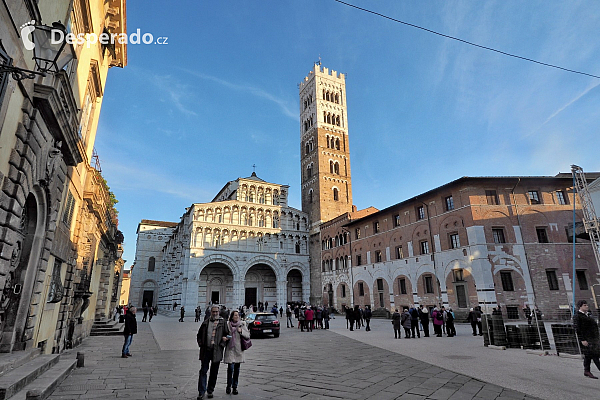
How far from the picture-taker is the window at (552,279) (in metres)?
19.9

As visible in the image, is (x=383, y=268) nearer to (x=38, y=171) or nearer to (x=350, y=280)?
(x=350, y=280)

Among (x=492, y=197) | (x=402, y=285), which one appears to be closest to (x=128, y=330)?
(x=402, y=285)

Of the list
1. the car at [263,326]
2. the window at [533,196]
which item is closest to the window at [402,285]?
the window at [533,196]

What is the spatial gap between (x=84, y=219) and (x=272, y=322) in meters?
8.69

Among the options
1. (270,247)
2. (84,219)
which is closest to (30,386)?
(84,219)

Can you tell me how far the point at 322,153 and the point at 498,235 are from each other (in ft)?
86.9

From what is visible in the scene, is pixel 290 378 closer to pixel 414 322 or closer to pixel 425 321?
pixel 414 322

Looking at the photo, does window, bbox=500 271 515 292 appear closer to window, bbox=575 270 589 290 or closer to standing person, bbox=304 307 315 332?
window, bbox=575 270 589 290

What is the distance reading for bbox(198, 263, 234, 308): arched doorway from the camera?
35688 mm

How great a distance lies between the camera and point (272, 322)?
1455cm

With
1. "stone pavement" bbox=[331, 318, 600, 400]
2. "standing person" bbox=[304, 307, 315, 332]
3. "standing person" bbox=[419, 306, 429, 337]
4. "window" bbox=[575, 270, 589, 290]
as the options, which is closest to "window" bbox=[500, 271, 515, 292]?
"window" bbox=[575, 270, 589, 290]

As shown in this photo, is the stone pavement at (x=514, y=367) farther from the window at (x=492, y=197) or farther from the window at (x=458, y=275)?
the window at (x=492, y=197)

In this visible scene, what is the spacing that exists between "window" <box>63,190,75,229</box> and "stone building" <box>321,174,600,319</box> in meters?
21.3

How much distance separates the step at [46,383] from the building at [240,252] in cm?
2727
